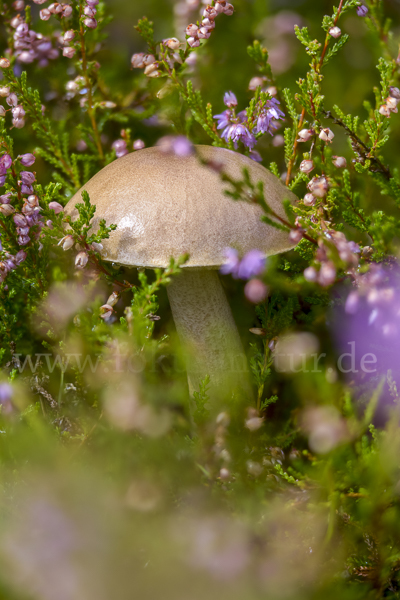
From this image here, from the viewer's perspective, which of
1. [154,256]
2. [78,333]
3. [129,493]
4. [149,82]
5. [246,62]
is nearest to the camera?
[129,493]

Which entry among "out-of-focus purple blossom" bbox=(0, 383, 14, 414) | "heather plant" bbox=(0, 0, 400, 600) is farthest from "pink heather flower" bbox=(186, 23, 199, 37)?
"out-of-focus purple blossom" bbox=(0, 383, 14, 414)

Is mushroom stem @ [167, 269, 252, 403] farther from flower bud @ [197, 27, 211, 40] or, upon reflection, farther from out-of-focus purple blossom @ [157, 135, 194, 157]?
flower bud @ [197, 27, 211, 40]

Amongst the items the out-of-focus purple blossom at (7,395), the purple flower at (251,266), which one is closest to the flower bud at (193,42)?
the purple flower at (251,266)

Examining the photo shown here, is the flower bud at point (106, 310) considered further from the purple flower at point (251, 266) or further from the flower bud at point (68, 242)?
the purple flower at point (251, 266)

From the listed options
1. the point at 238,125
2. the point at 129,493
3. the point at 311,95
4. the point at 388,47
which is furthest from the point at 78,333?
the point at 388,47

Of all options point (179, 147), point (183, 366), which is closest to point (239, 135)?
point (179, 147)

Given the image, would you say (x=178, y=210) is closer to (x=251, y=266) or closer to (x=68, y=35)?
(x=251, y=266)

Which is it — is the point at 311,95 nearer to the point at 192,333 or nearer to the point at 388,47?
the point at 388,47
